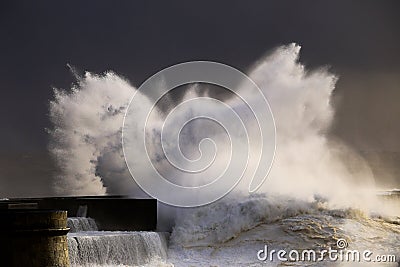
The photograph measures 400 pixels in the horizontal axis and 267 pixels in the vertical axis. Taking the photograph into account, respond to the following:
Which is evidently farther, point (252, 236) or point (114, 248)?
point (252, 236)

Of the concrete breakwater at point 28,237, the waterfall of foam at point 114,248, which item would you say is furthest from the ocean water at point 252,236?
the concrete breakwater at point 28,237

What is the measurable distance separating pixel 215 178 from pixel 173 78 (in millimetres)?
4960

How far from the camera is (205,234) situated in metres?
24.0

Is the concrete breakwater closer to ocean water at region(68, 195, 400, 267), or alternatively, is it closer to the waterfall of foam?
the waterfall of foam

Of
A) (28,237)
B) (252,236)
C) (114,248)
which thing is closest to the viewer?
(28,237)

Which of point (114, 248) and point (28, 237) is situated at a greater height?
point (114, 248)

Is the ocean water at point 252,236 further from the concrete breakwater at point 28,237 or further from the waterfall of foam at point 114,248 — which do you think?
the concrete breakwater at point 28,237

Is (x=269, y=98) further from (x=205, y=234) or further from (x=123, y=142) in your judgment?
(x=205, y=234)

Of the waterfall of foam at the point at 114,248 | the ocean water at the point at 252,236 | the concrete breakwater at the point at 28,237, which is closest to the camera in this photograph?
the concrete breakwater at the point at 28,237

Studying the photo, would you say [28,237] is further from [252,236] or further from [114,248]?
[252,236]

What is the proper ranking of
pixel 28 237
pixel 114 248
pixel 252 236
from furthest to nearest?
pixel 252 236
pixel 114 248
pixel 28 237

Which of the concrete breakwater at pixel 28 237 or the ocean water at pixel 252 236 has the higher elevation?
the ocean water at pixel 252 236

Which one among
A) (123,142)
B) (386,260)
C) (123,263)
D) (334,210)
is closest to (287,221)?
(334,210)

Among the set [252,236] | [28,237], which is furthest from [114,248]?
[28,237]
